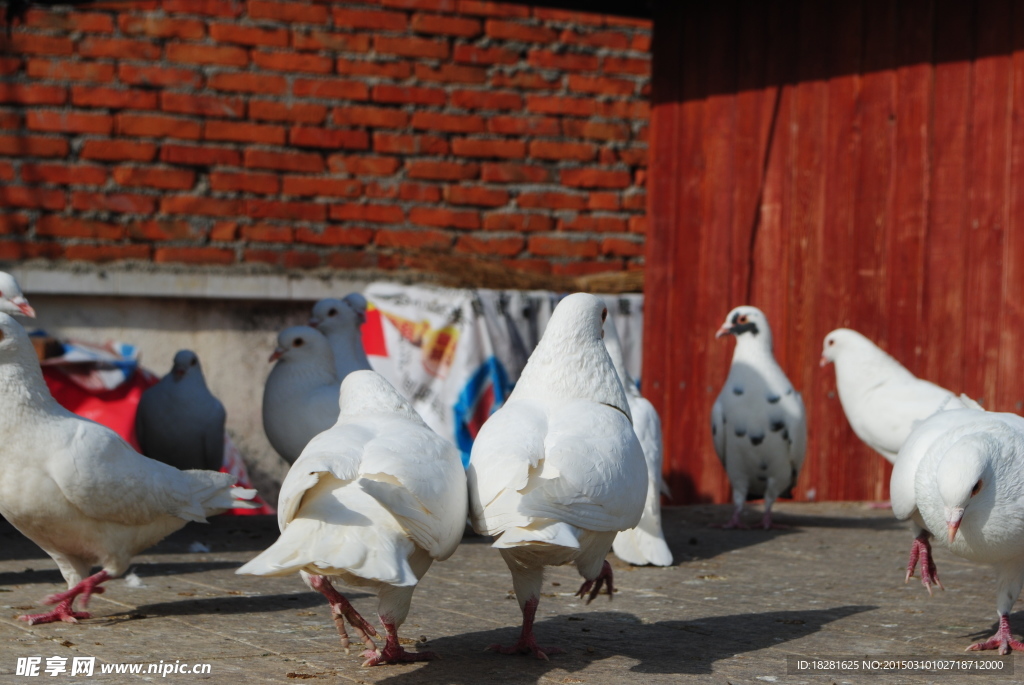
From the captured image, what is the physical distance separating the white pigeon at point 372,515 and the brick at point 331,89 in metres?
4.96

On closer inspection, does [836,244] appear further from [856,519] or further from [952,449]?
[952,449]

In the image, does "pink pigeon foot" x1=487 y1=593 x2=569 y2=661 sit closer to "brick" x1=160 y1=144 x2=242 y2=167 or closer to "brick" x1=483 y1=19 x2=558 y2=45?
"brick" x1=160 y1=144 x2=242 y2=167

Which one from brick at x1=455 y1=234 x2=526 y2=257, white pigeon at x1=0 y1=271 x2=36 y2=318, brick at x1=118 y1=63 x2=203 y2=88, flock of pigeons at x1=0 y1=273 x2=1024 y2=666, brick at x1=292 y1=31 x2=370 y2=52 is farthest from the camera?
brick at x1=455 y1=234 x2=526 y2=257

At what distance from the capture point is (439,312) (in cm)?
679

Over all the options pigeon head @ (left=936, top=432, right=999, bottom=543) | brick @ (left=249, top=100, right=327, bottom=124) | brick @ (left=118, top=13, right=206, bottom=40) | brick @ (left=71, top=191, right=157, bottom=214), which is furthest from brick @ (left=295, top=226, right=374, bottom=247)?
pigeon head @ (left=936, top=432, right=999, bottom=543)

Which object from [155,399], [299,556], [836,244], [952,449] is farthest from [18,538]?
[836,244]

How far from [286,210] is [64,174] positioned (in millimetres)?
1450

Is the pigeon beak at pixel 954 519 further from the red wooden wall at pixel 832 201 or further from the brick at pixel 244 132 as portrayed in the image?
the brick at pixel 244 132

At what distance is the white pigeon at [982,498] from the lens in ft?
10.4

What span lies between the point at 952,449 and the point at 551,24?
5643 mm

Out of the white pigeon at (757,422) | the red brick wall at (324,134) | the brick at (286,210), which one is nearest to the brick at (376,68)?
the red brick wall at (324,134)

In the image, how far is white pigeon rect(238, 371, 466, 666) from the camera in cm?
266

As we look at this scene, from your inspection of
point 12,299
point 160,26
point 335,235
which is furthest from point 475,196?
point 12,299

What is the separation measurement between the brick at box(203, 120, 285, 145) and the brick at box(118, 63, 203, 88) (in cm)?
30
